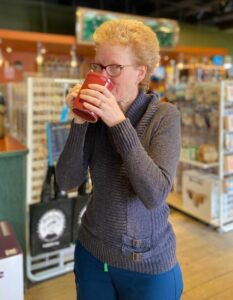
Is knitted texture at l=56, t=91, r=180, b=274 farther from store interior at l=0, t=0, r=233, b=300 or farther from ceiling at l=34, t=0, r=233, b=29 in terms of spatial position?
ceiling at l=34, t=0, r=233, b=29

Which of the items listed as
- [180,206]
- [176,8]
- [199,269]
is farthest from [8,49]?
[199,269]

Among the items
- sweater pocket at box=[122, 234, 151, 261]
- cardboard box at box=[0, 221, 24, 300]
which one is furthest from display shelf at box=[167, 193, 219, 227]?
sweater pocket at box=[122, 234, 151, 261]

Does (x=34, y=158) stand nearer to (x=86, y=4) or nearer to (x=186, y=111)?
(x=186, y=111)

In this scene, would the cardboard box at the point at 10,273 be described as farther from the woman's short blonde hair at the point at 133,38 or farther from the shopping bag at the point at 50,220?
the woman's short blonde hair at the point at 133,38

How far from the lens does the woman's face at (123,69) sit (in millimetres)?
993

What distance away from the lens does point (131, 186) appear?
3.40 ft

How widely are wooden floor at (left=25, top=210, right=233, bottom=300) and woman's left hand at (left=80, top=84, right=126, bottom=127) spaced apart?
202cm

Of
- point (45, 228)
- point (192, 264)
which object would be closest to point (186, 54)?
point (192, 264)

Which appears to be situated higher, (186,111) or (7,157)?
(186,111)

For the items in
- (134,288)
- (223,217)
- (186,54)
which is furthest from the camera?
(186,54)

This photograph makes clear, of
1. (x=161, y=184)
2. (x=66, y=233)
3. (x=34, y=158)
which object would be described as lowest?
(x=66, y=233)

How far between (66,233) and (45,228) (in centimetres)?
20

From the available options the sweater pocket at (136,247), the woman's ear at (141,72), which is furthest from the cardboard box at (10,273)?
the woman's ear at (141,72)

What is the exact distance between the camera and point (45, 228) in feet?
7.98
